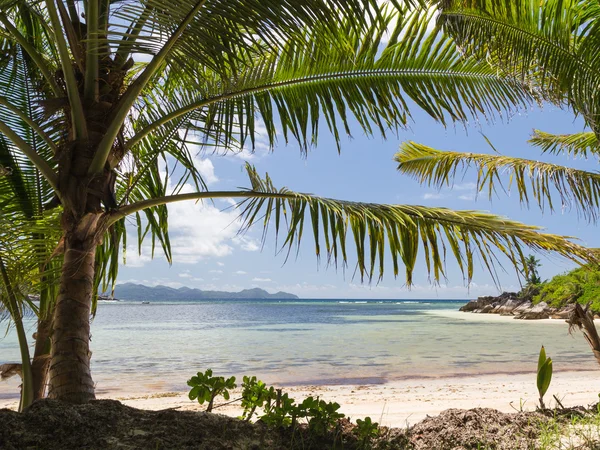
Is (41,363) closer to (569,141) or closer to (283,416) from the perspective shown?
(283,416)

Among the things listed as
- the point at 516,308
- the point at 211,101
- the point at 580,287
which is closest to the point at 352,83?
the point at 211,101

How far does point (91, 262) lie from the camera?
2912mm

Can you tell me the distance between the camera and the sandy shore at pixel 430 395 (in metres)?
6.64

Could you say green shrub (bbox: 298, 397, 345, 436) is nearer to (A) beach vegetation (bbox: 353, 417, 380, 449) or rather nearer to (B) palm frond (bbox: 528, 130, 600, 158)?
(A) beach vegetation (bbox: 353, 417, 380, 449)

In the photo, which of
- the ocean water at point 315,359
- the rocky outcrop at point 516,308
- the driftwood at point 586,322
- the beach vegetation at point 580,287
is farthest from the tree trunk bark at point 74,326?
the rocky outcrop at point 516,308

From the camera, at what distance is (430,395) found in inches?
327

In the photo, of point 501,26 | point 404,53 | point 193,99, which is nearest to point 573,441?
point 404,53

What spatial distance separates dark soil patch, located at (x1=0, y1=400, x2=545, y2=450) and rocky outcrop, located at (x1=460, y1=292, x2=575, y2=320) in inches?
959

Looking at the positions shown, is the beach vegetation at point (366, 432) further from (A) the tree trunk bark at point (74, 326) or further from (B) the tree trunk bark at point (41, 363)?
(B) the tree trunk bark at point (41, 363)

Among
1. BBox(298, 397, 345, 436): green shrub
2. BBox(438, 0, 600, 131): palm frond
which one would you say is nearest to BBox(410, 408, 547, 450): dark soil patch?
BBox(298, 397, 345, 436): green shrub

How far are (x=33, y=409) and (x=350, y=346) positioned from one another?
16.2 m

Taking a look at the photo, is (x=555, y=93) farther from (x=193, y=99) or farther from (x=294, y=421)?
(x=294, y=421)

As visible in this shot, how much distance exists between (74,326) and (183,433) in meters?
0.86

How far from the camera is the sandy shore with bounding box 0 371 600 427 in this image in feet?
21.8
